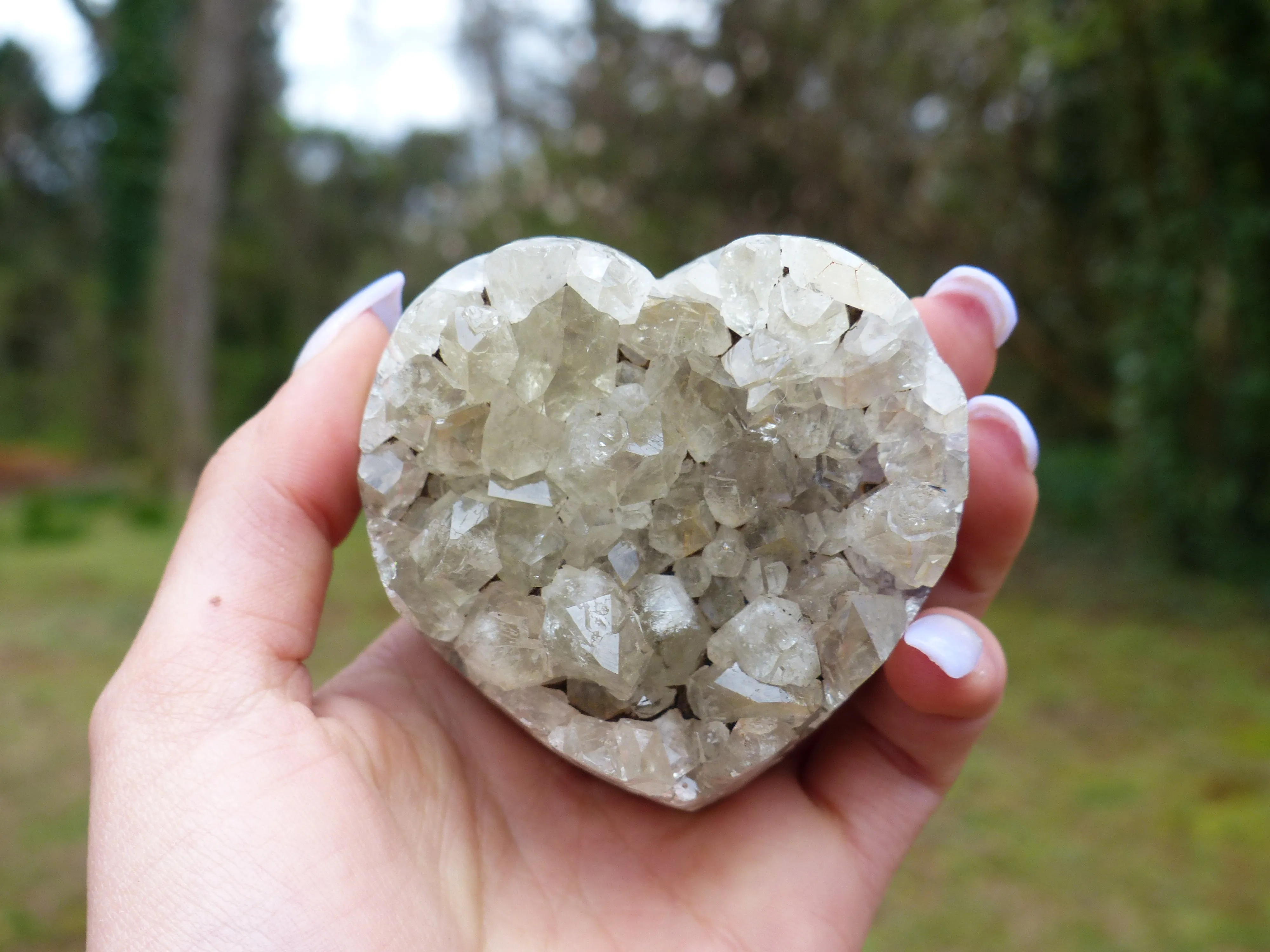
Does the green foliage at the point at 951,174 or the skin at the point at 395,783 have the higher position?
the green foliage at the point at 951,174

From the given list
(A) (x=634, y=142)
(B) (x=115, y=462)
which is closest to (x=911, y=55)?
(A) (x=634, y=142)

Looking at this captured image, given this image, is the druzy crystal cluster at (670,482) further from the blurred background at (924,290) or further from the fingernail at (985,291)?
the blurred background at (924,290)

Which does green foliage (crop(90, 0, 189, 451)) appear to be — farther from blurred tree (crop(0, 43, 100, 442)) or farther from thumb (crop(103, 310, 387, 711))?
thumb (crop(103, 310, 387, 711))

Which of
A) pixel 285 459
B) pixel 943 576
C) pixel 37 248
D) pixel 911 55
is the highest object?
pixel 911 55

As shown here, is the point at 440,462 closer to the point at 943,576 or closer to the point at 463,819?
the point at 463,819

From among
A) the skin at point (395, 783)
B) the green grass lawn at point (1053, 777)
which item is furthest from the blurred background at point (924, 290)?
the skin at point (395, 783)

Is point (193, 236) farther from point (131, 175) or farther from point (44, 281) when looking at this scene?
point (44, 281)
